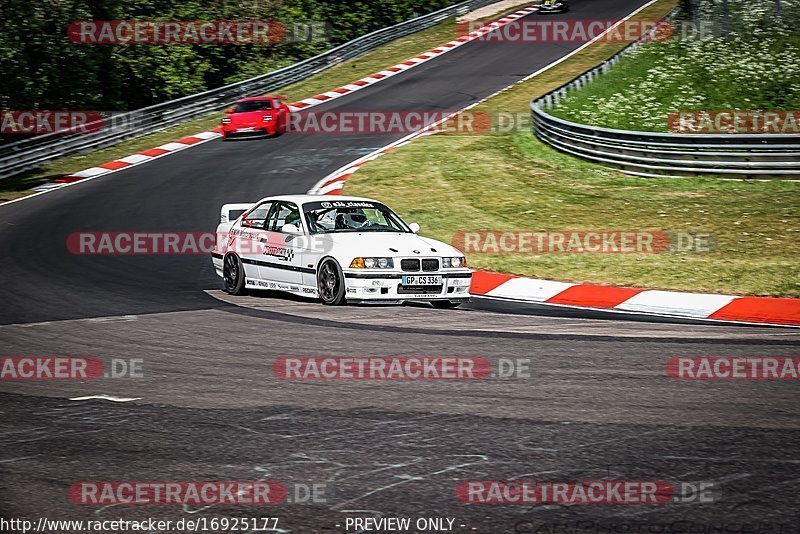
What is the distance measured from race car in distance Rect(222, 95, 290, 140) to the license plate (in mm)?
18137

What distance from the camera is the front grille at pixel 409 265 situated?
1180 cm

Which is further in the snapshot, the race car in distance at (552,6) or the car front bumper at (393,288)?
the race car in distance at (552,6)

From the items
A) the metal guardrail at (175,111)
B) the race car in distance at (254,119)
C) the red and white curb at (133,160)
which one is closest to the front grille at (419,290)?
the red and white curb at (133,160)

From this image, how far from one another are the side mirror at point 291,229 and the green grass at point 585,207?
358 centimetres

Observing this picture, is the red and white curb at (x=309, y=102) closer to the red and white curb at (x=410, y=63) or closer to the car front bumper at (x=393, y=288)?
the red and white curb at (x=410, y=63)

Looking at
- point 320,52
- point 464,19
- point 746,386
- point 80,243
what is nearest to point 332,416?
point 746,386

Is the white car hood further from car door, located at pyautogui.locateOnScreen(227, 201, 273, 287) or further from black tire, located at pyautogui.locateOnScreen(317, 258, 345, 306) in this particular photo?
car door, located at pyautogui.locateOnScreen(227, 201, 273, 287)

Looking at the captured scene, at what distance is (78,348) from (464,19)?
4017 cm

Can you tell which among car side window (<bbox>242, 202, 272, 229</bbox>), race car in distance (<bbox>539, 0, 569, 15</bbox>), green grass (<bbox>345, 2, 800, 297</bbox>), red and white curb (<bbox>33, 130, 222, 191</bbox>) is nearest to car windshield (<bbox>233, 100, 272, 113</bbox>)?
red and white curb (<bbox>33, 130, 222, 191</bbox>)

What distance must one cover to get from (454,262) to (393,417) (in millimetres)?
5738

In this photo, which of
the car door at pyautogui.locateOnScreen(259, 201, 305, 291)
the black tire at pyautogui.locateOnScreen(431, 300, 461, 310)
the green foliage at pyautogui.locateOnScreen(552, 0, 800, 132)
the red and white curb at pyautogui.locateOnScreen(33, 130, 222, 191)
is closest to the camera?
the black tire at pyautogui.locateOnScreen(431, 300, 461, 310)

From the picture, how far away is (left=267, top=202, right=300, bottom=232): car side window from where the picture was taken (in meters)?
12.9

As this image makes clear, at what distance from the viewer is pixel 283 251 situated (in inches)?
496

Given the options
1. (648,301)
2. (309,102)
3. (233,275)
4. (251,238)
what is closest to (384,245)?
(251,238)
